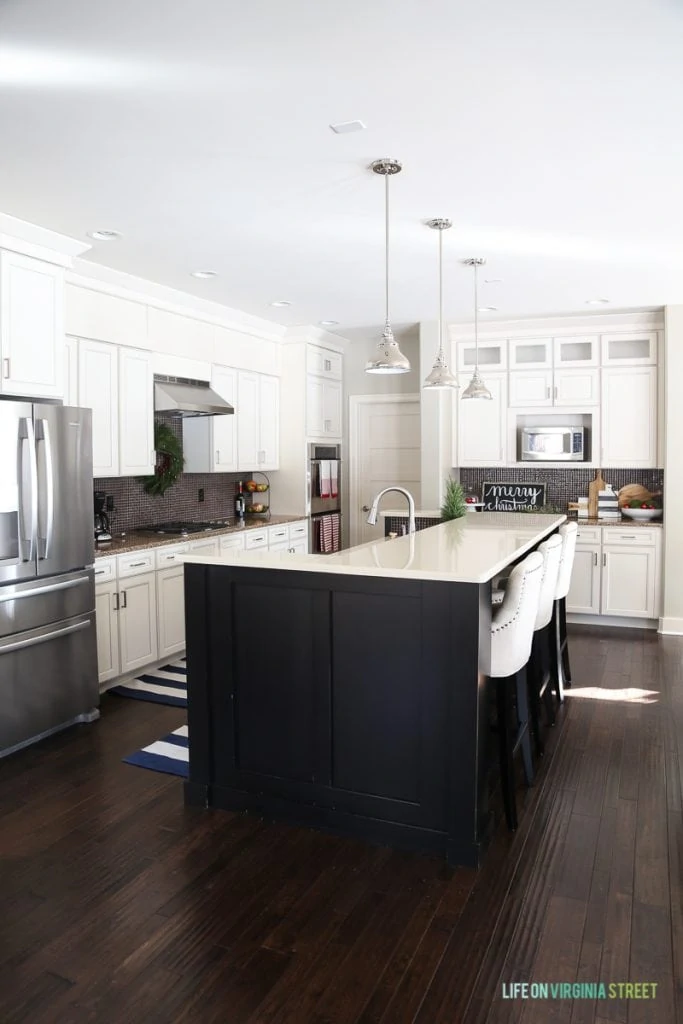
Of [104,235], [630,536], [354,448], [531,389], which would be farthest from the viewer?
[354,448]

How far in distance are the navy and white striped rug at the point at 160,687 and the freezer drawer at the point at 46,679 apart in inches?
16.8

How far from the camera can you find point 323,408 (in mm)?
7223

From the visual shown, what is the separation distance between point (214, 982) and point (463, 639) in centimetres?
128

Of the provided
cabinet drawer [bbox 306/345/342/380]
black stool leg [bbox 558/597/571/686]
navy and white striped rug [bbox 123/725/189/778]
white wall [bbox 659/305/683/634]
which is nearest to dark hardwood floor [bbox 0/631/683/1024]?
navy and white striped rug [bbox 123/725/189/778]

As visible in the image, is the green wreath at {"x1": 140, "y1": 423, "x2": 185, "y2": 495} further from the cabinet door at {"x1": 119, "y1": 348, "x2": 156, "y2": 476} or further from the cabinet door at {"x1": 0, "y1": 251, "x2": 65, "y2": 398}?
the cabinet door at {"x1": 0, "y1": 251, "x2": 65, "y2": 398}

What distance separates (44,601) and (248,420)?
3.00 metres

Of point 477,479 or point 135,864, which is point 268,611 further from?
point 477,479

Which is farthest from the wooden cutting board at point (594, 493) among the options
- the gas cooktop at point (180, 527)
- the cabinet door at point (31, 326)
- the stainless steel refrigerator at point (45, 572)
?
the cabinet door at point (31, 326)

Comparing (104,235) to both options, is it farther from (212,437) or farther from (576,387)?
(576,387)

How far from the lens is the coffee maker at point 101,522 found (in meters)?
4.75

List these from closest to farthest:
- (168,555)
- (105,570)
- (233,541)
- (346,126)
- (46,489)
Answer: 1. (346,126)
2. (46,489)
3. (105,570)
4. (168,555)
5. (233,541)

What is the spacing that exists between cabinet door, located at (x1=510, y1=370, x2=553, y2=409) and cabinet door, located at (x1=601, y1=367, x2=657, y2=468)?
1.53 ft

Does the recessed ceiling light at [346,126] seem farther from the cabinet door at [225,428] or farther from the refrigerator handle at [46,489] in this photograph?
the cabinet door at [225,428]

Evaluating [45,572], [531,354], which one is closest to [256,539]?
Answer: [45,572]
